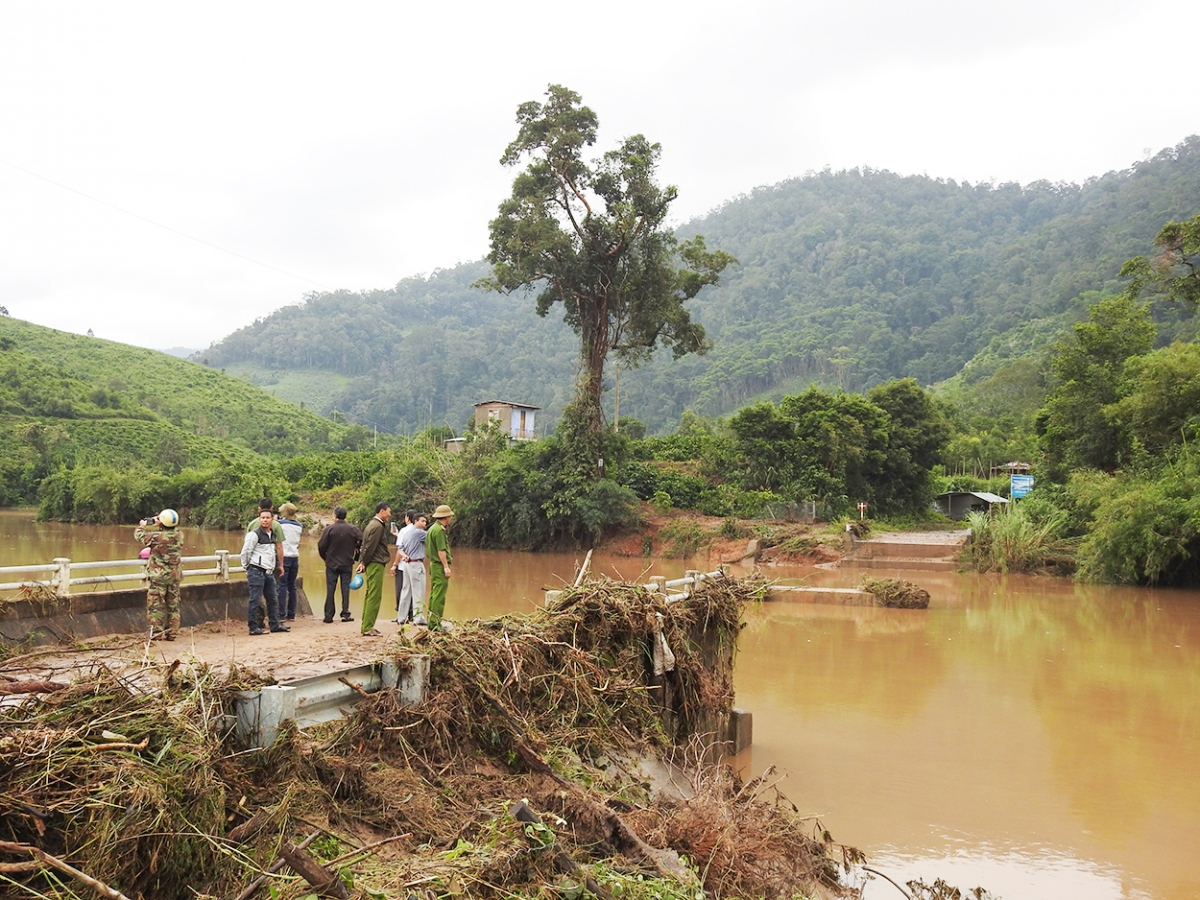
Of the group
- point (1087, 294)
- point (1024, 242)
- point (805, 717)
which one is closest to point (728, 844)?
point (805, 717)

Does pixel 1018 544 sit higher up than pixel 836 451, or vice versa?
pixel 836 451

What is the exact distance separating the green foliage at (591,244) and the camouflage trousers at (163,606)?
1002 inches

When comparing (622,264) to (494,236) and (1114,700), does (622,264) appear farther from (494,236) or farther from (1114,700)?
(1114,700)

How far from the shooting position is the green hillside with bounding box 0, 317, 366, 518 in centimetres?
4744

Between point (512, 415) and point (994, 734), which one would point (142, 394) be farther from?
point (994, 734)

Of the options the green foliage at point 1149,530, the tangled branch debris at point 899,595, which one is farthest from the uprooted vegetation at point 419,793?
the green foliage at point 1149,530

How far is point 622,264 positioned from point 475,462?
9931 millimetres

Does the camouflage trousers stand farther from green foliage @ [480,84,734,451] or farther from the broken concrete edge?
green foliage @ [480,84,734,451]

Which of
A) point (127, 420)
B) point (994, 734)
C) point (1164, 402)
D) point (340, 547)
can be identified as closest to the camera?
point (340, 547)

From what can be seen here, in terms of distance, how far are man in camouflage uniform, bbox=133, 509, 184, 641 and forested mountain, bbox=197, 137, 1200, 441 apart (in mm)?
74287

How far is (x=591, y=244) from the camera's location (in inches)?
1314

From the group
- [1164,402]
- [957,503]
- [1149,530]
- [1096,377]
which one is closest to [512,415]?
[957,503]

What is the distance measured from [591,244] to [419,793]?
1185 inches

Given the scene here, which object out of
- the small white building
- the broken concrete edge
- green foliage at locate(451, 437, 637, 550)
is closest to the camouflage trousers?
the broken concrete edge
